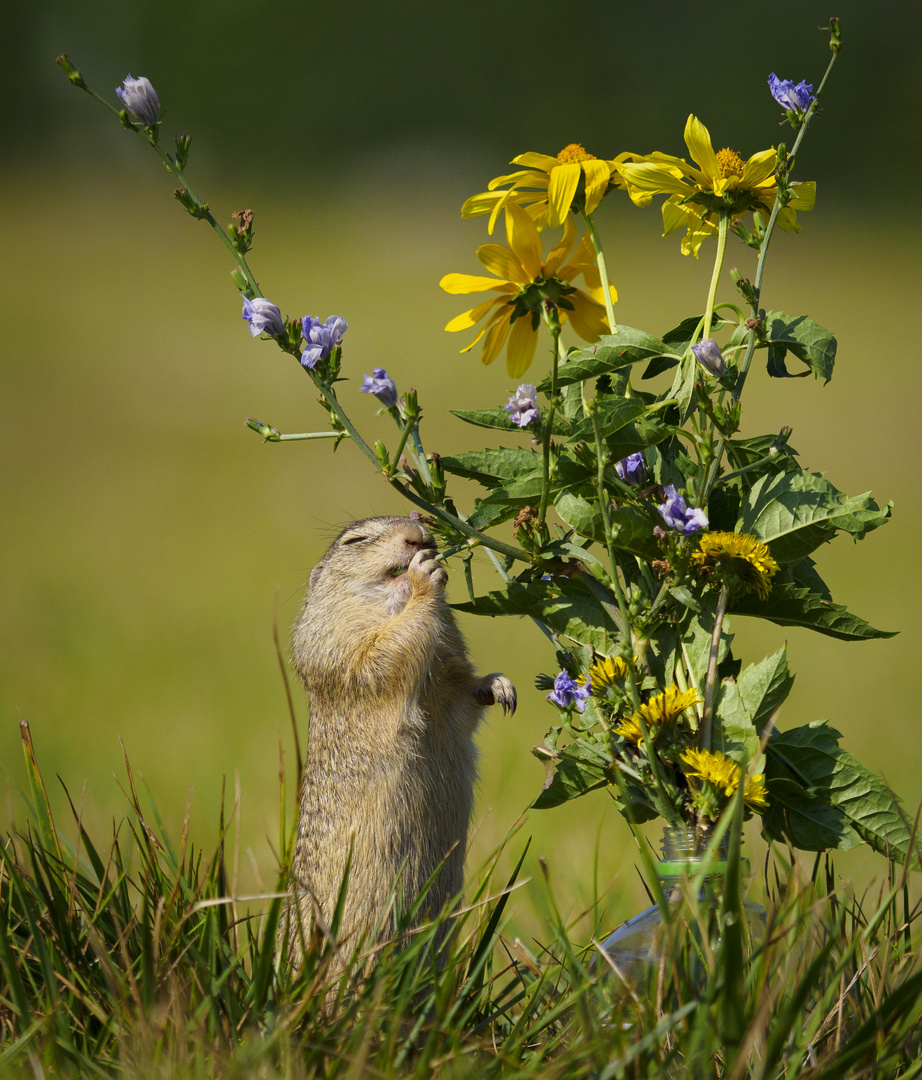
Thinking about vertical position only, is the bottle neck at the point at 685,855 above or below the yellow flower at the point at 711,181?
below

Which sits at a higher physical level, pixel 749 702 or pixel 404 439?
pixel 404 439

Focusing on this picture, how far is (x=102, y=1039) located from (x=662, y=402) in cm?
187

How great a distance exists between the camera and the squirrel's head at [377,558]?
143 inches

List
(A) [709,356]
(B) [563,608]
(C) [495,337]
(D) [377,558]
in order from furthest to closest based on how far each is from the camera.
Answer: (D) [377,558]
(C) [495,337]
(B) [563,608]
(A) [709,356]

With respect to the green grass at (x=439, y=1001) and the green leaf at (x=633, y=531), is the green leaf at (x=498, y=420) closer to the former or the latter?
the green leaf at (x=633, y=531)

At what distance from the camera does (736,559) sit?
2.23 meters

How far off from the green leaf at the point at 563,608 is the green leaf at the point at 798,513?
40 cm

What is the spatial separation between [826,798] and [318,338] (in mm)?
1529

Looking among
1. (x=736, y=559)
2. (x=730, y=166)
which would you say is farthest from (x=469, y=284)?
A: (x=736, y=559)

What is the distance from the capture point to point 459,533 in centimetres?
250

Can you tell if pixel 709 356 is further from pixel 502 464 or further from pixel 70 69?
pixel 70 69

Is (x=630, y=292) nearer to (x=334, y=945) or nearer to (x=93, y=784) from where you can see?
(x=93, y=784)

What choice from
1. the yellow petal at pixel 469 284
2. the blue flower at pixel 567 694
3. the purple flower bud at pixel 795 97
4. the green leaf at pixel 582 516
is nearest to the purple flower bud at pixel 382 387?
the yellow petal at pixel 469 284

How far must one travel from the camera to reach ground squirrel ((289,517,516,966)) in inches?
129
